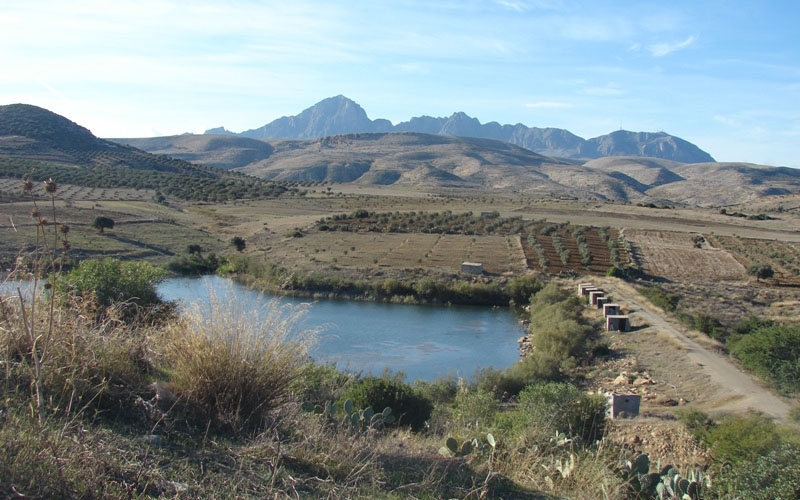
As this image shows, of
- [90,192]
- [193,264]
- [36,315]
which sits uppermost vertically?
[36,315]

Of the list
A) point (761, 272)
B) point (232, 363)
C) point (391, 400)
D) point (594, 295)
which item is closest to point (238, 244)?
point (594, 295)

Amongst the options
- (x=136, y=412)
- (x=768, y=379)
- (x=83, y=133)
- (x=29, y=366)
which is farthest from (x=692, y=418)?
(x=83, y=133)

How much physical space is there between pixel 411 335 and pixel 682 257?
27.2 meters

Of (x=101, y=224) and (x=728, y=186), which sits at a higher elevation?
(x=728, y=186)

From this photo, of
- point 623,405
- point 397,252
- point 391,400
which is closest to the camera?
point 391,400

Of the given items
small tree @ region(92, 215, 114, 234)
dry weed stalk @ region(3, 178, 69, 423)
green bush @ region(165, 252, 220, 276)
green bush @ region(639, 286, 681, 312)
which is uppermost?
dry weed stalk @ region(3, 178, 69, 423)

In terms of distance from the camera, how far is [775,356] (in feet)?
56.4

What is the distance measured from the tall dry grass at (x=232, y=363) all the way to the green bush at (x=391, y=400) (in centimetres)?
377

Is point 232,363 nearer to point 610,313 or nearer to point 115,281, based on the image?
point 115,281

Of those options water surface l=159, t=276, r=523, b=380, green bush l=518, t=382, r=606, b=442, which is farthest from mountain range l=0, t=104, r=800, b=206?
green bush l=518, t=382, r=606, b=442

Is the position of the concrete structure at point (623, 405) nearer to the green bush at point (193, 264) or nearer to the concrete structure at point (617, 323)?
the concrete structure at point (617, 323)

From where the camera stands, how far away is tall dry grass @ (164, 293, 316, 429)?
17.3 feet

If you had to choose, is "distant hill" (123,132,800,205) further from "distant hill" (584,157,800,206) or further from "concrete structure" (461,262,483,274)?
"concrete structure" (461,262,483,274)

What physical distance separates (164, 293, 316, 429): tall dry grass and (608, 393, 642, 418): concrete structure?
9.82m
